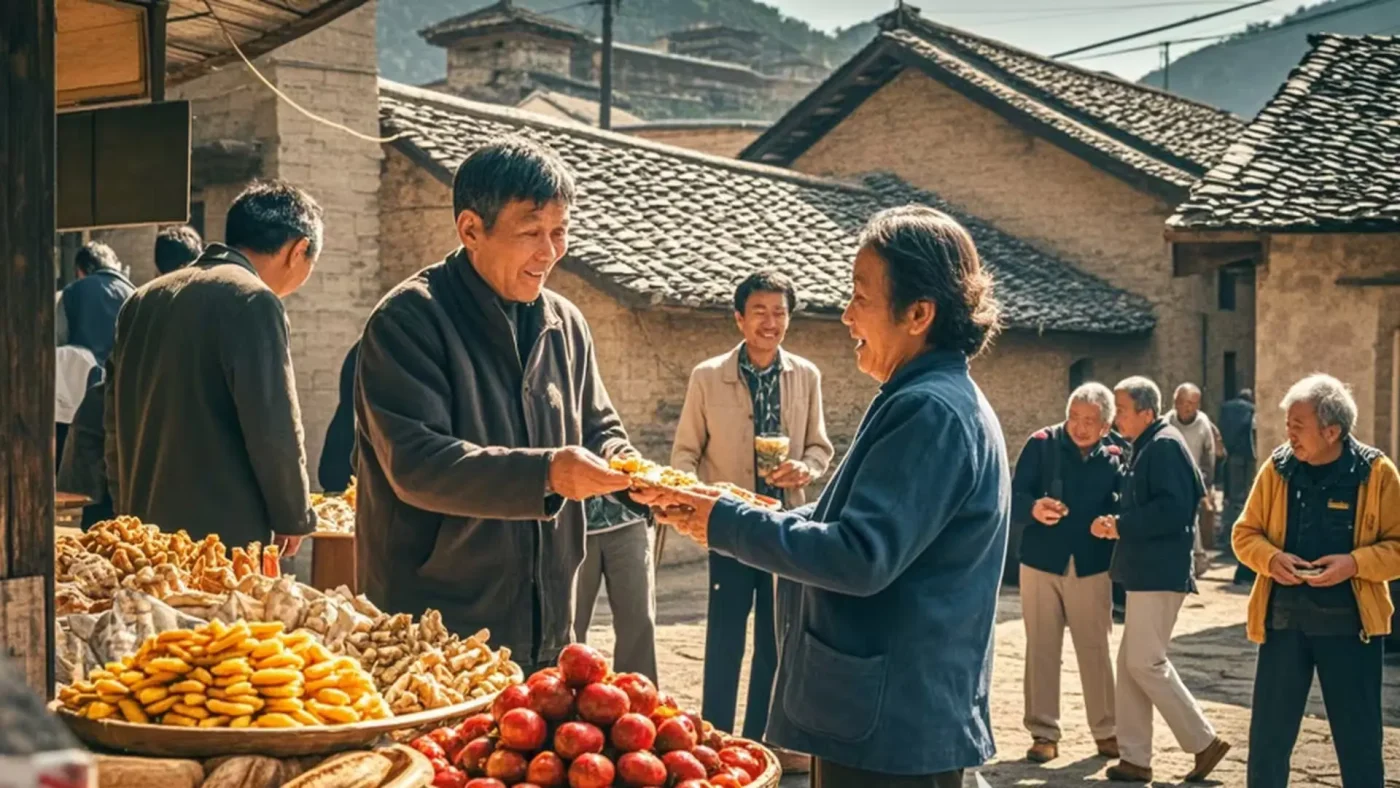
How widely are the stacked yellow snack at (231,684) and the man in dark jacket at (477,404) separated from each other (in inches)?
25.5

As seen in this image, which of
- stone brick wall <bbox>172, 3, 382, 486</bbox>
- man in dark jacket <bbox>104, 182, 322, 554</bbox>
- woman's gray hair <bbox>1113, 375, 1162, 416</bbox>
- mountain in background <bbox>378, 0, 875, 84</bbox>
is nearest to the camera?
man in dark jacket <bbox>104, 182, 322, 554</bbox>

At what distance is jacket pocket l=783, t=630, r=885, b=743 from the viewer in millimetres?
3145

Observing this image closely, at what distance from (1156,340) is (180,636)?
2104cm

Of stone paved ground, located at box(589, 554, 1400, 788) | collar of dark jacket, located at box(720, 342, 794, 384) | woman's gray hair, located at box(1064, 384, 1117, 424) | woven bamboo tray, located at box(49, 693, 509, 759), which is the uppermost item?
collar of dark jacket, located at box(720, 342, 794, 384)

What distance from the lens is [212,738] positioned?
112 inches

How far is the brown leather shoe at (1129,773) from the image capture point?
732 cm

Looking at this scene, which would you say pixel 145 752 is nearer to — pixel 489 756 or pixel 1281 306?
pixel 489 756

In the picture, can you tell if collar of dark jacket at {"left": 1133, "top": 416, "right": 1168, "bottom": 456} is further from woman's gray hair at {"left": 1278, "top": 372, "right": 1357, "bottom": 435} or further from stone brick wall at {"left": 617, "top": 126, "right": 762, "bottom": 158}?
stone brick wall at {"left": 617, "top": 126, "right": 762, "bottom": 158}

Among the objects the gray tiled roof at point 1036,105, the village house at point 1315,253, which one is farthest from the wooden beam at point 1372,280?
the gray tiled roof at point 1036,105

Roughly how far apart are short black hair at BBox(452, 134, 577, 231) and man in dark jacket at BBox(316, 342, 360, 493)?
3.91 metres

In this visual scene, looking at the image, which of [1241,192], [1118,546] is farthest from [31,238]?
[1241,192]

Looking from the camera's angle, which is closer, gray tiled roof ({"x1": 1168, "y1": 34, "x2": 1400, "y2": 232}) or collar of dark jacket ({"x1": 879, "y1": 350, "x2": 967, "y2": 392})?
collar of dark jacket ({"x1": 879, "y1": 350, "x2": 967, "y2": 392})

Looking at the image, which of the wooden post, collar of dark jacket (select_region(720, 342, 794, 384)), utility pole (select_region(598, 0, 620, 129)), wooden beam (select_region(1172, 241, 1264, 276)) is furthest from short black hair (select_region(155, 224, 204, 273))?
utility pole (select_region(598, 0, 620, 129))

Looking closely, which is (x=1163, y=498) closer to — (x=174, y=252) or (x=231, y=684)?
(x=174, y=252)
